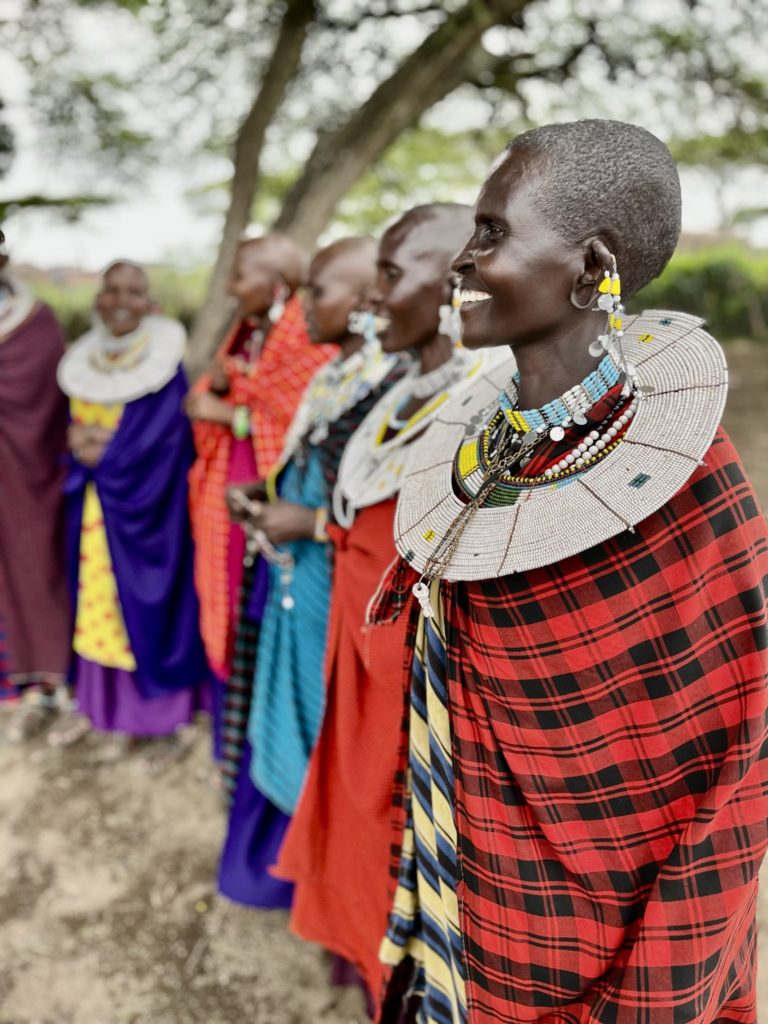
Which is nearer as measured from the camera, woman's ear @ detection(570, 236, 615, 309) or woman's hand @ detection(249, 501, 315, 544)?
woman's ear @ detection(570, 236, 615, 309)

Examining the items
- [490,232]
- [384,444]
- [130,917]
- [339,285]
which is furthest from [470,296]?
[130,917]

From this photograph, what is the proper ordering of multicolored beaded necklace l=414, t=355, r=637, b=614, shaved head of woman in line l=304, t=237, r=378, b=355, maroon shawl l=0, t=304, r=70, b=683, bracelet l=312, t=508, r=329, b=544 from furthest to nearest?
maroon shawl l=0, t=304, r=70, b=683 < shaved head of woman in line l=304, t=237, r=378, b=355 < bracelet l=312, t=508, r=329, b=544 < multicolored beaded necklace l=414, t=355, r=637, b=614

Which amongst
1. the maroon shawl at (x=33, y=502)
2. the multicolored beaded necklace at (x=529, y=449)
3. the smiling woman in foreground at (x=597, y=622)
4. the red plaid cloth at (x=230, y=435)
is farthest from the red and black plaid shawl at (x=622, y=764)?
the maroon shawl at (x=33, y=502)

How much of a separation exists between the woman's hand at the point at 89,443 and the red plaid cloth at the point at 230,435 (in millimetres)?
387

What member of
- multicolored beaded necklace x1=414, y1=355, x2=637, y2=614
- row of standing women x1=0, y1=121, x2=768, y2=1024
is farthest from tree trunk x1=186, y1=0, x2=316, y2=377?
multicolored beaded necklace x1=414, y1=355, x2=637, y2=614

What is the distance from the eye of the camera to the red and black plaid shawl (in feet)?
3.26

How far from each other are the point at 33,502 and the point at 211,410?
1.15 metres

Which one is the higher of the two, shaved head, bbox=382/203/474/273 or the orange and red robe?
shaved head, bbox=382/203/474/273

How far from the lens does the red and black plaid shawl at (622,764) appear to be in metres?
0.99

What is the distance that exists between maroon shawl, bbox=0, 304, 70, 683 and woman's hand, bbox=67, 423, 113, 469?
9.8 inches

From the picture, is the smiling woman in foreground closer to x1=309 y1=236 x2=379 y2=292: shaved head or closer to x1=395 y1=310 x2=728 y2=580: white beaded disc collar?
x1=395 y1=310 x2=728 y2=580: white beaded disc collar

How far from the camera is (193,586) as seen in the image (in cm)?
327

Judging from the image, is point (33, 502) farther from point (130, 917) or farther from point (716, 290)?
point (716, 290)

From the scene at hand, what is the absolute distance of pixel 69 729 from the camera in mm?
3541
